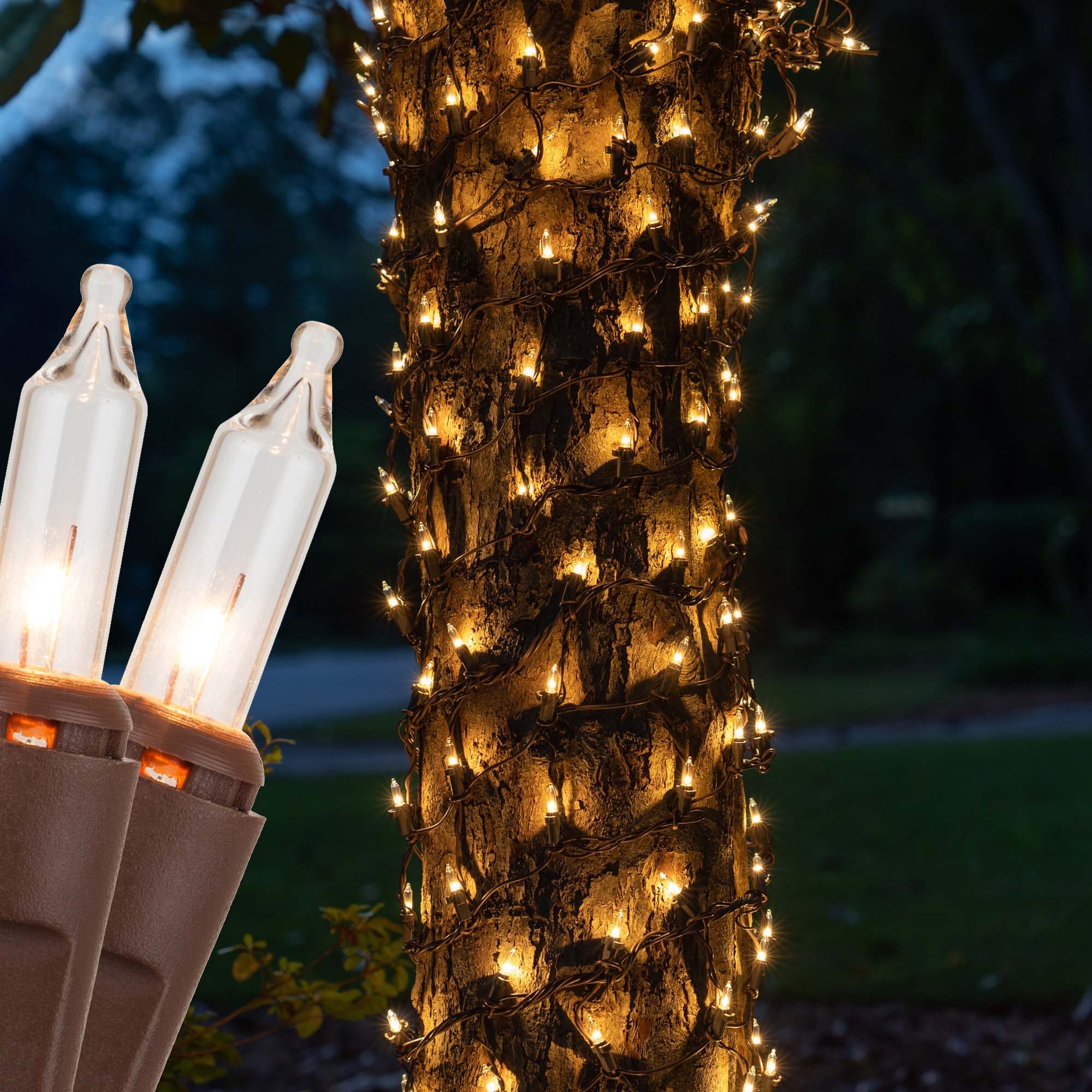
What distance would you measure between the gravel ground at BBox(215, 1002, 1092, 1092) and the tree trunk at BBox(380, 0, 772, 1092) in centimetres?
249

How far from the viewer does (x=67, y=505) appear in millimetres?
1012

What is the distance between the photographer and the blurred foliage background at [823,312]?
6.20 m

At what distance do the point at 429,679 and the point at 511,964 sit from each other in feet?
1.00

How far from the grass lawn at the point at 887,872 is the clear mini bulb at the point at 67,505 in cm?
362

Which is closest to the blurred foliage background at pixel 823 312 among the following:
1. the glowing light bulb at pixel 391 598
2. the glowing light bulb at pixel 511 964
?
the glowing light bulb at pixel 391 598

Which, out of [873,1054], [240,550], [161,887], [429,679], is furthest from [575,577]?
[873,1054]

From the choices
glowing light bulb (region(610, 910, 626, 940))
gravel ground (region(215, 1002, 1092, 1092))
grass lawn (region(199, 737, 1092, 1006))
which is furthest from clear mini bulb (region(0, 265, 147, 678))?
grass lawn (region(199, 737, 1092, 1006))

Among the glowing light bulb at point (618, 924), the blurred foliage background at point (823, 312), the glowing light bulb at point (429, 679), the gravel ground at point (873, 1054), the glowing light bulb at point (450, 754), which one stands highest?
the blurred foliage background at point (823, 312)

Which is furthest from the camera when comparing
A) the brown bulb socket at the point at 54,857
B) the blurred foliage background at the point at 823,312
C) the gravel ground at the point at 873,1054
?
the blurred foliage background at the point at 823,312

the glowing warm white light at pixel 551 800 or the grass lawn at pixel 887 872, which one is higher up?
the grass lawn at pixel 887 872

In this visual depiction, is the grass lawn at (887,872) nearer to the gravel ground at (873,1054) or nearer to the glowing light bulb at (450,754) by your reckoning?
the gravel ground at (873,1054)

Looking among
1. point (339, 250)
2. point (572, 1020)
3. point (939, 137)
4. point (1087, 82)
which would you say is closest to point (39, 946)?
point (572, 1020)

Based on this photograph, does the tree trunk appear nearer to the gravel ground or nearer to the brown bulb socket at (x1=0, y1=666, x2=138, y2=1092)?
the brown bulb socket at (x1=0, y1=666, x2=138, y2=1092)

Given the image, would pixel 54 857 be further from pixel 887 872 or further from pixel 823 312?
pixel 823 312
